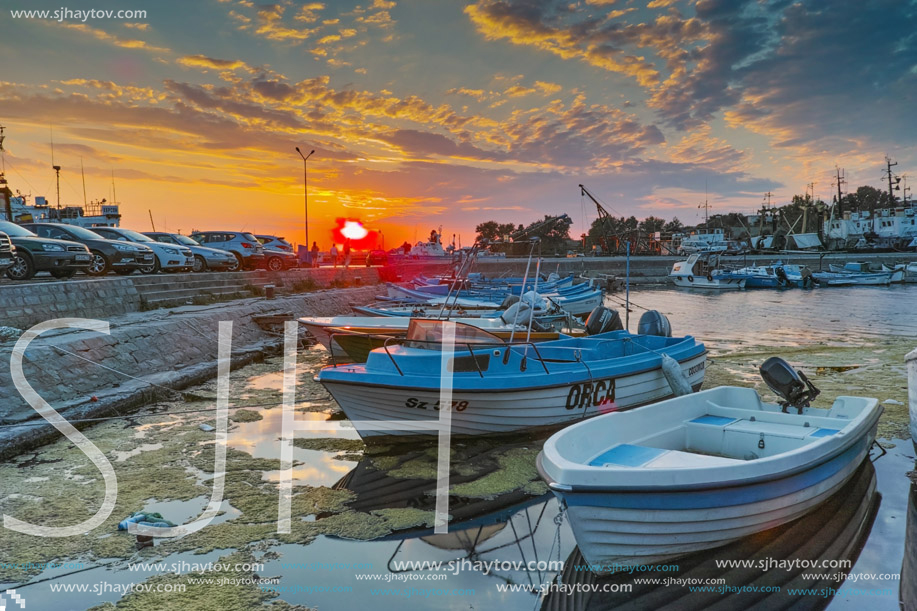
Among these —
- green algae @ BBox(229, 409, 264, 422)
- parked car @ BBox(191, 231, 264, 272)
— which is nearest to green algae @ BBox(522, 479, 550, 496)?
green algae @ BBox(229, 409, 264, 422)

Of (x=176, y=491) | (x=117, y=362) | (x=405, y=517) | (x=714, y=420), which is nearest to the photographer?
(x=405, y=517)

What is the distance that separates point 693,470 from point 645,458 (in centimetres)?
98

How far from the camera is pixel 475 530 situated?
5453 millimetres

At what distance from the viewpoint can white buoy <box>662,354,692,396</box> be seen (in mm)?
8984

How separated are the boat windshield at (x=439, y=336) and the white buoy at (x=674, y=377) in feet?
9.60

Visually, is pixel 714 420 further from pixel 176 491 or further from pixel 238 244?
pixel 238 244

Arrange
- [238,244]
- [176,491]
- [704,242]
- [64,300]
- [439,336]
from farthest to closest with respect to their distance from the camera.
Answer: [704,242] < [238,244] < [64,300] < [439,336] < [176,491]

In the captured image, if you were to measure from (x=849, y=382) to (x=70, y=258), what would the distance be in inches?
711

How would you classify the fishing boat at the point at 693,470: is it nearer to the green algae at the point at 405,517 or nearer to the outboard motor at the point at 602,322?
the green algae at the point at 405,517

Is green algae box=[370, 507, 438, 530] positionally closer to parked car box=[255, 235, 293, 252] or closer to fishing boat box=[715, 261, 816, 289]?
parked car box=[255, 235, 293, 252]

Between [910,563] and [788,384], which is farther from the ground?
[788,384]

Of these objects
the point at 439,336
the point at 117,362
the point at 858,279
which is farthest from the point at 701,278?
the point at 117,362

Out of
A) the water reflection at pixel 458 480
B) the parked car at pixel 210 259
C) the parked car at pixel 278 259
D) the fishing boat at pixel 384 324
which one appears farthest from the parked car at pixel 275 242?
the water reflection at pixel 458 480

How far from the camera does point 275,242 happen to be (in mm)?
28141
